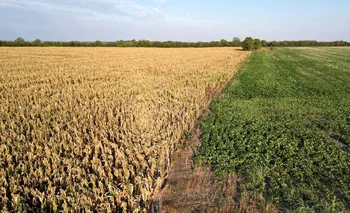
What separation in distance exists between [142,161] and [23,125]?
418cm

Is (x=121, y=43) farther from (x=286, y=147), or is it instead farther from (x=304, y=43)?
(x=286, y=147)

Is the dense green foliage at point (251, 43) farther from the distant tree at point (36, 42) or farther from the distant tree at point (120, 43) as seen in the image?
the distant tree at point (36, 42)

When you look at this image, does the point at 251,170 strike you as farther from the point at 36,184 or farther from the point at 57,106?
the point at 57,106

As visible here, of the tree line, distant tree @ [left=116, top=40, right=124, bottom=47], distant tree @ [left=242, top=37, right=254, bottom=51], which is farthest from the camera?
distant tree @ [left=116, top=40, right=124, bottom=47]

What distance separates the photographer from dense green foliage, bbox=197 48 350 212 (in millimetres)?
5160

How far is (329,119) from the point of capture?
32.3 feet

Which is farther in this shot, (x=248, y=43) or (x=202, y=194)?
(x=248, y=43)

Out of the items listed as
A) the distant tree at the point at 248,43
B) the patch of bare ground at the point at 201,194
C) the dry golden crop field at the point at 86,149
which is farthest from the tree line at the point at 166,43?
the patch of bare ground at the point at 201,194

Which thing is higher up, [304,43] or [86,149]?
[304,43]

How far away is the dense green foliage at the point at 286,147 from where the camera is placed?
5.16 meters

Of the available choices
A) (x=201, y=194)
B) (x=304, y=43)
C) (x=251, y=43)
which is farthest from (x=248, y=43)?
(x=201, y=194)

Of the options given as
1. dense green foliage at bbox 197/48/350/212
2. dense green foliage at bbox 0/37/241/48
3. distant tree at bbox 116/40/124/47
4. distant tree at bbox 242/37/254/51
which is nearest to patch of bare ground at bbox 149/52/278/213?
dense green foliage at bbox 197/48/350/212

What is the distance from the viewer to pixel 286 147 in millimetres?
7105

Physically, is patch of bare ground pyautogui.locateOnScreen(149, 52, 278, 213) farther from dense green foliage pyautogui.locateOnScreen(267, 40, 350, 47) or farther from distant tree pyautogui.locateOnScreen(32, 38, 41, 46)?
dense green foliage pyautogui.locateOnScreen(267, 40, 350, 47)
